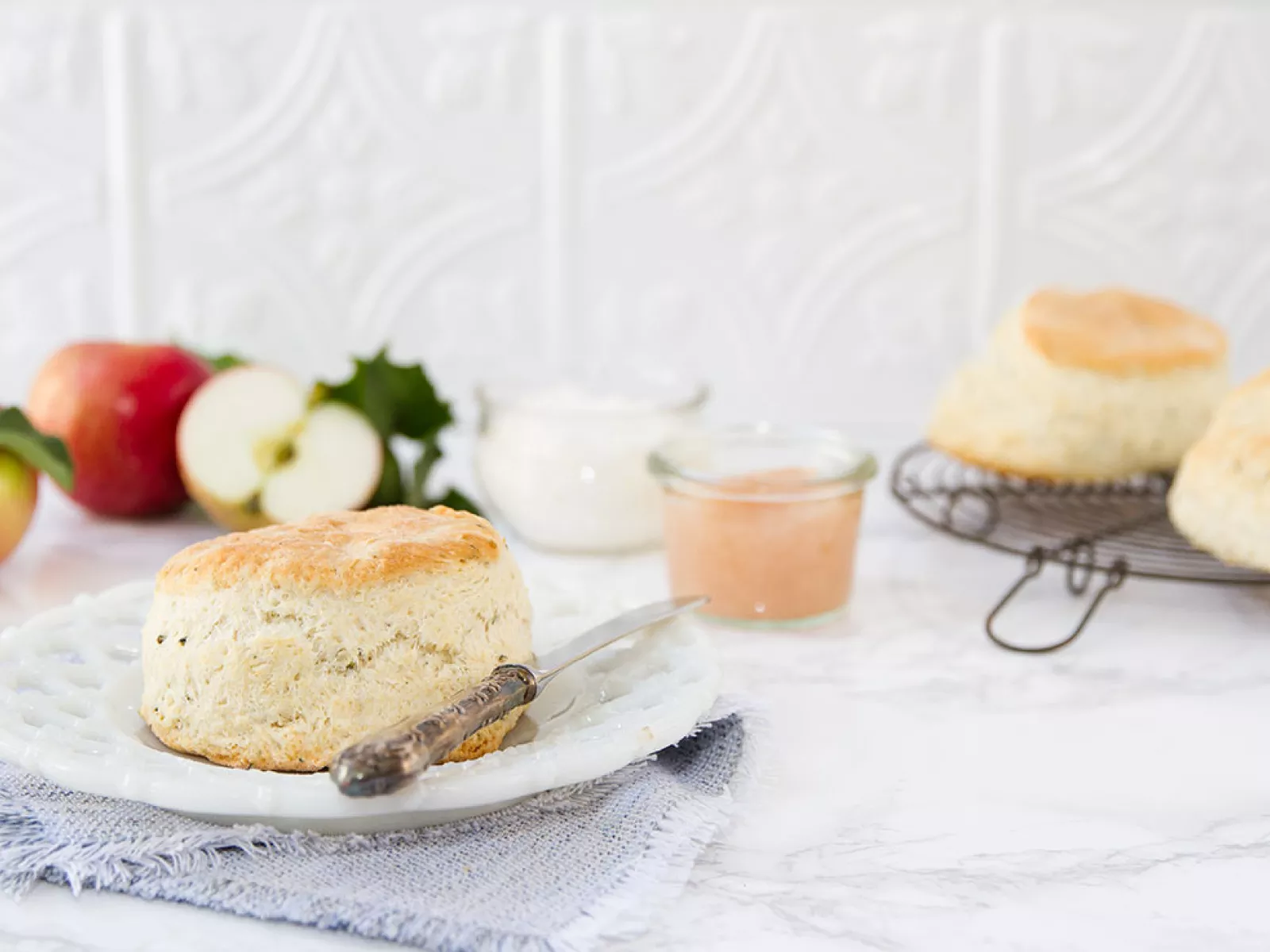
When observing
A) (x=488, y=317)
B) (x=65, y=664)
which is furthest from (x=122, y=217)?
(x=65, y=664)

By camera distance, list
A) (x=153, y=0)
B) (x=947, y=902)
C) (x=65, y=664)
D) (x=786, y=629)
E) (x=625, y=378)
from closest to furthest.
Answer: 1. (x=947, y=902)
2. (x=65, y=664)
3. (x=786, y=629)
4. (x=625, y=378)
5. (x=153, y=0)

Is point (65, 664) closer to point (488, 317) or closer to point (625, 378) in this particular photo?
point (625, 378)

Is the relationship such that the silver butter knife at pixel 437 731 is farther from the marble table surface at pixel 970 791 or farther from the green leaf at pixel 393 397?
A: the green leaf at pixel 393 397

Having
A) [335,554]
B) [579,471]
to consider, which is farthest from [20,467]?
[335,554]

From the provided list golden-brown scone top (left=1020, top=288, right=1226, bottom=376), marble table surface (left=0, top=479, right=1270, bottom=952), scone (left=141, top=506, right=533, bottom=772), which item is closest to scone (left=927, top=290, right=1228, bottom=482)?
golden-brown scone top (left=1020, top=288, right=1226, bottom=376)

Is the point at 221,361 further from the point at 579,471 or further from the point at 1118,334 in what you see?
the point at 1118,334

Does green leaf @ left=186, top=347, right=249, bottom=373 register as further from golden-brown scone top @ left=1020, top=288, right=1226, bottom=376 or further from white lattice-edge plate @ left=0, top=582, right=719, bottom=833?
golden-brown scone top @ left=1020, top=288, right=1226, bottom=376

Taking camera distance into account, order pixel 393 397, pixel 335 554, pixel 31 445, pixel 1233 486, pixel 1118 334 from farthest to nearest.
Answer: pixel 393 397
pixel 1118 334
pixel 31 445
pixel 1233 486
pixel 335 554
